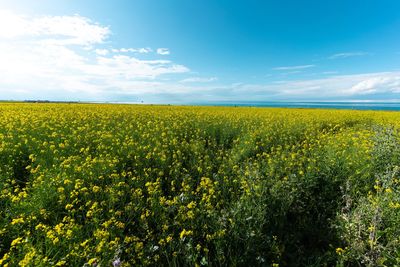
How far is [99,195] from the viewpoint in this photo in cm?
378

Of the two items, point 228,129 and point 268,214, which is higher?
point 228,129

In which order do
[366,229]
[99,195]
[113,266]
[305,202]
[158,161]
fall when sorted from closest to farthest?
[113,266] < [366,229] < [99,195] < [305,202] < [158,161]

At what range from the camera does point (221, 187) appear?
4.31 m

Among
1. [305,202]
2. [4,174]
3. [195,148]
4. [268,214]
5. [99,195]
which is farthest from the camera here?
[195,148]

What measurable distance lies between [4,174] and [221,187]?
15.7 feet

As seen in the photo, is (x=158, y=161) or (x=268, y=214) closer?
(x=268, y=214)

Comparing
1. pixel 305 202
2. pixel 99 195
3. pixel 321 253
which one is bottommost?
pixel 321 253

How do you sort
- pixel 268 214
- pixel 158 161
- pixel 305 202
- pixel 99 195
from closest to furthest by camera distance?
pixel 268 214 → pixel 99 195 → pixel 305 202 → pixel 158 161

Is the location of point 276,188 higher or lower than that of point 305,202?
higher

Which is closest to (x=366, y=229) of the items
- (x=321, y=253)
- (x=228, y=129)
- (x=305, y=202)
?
(x=321, y=253)

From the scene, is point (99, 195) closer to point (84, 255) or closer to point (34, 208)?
point (34, 208)

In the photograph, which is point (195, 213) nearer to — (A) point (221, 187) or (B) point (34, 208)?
(A) point (221, 187)

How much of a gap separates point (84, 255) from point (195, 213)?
1.56 meters

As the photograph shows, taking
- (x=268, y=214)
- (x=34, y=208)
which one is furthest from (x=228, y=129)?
(x=34, y=208)
